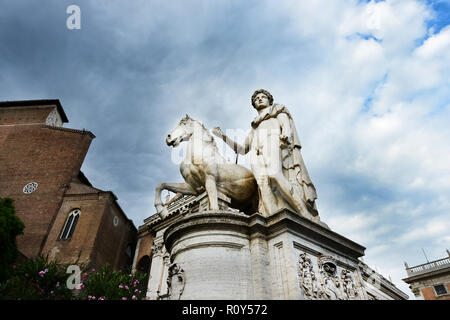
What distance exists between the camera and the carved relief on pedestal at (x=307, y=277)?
153 inches

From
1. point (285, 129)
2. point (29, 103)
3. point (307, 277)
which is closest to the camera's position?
point (307, 277)

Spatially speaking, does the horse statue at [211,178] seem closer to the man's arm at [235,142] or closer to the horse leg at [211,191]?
the horse leg at [211,191]

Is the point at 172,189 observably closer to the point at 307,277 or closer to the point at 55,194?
the point at 307,277

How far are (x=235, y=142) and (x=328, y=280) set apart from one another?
10.6 feet

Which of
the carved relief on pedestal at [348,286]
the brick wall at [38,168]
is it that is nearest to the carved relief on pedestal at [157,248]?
the brick wall at [38,168]

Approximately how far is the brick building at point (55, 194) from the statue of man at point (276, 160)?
20.2 meters

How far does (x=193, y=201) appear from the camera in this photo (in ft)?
74.9

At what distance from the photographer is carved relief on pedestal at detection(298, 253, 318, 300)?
3.88m

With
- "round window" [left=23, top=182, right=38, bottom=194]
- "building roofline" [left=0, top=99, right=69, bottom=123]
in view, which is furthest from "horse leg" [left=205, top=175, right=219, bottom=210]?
"building roofline" [left=0, top=99, right=69, bottom=123]

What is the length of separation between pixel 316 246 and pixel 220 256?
154cm

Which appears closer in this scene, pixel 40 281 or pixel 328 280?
pixel 328 280

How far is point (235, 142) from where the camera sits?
6.34 meters

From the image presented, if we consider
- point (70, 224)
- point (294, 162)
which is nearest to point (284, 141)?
point (294, 162)

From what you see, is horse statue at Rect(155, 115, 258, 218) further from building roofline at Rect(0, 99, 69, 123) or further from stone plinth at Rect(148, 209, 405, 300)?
building roofline at Rect(0, 99, 69, 123)
